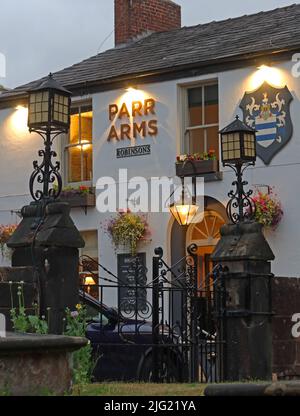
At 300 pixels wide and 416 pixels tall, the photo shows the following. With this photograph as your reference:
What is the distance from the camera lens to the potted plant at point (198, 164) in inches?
824

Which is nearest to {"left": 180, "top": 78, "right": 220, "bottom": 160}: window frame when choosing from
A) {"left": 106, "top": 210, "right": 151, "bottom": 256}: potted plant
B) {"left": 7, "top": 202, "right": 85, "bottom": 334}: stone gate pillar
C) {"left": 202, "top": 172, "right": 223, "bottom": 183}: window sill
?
{"left": 202, "top": 172, "right": 223, "bottom": 183}: window sill

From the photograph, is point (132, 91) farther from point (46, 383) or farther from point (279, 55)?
point (46, 383)

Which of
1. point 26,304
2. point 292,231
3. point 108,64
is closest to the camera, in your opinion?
point 26,304

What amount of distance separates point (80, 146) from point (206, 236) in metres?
4.00

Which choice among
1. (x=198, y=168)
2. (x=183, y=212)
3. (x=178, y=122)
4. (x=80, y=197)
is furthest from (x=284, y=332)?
(x=80, y=197)

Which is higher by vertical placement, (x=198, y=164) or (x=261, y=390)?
(x=198, y=164)

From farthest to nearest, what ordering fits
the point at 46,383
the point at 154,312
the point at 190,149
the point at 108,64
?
the point at 108,64 → the point at 190,149 → the point at 154,312 → the point at 46,383

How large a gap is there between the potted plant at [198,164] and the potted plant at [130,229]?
1403 mm

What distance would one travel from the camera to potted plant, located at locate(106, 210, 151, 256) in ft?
71.7

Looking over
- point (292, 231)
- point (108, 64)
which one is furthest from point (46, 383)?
point (108, 64)

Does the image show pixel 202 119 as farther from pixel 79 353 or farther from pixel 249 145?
pixel 79 353

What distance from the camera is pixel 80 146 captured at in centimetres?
2359

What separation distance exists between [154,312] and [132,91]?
10852 mm
